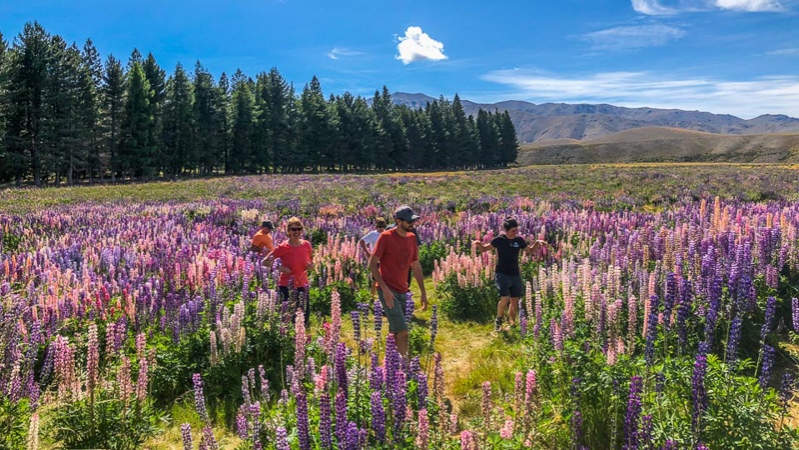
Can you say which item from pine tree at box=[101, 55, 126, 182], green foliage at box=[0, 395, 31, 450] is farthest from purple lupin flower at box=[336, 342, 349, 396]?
pine tree at box=[101, 55, 126, 182]

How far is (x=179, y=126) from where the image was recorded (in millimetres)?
62281

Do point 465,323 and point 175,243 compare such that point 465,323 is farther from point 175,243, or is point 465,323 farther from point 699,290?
point 175,243

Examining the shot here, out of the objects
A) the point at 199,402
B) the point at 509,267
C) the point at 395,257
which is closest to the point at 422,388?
the point at 199,402

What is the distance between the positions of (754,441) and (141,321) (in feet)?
21.9

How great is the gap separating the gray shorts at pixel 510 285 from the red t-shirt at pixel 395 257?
2268 millimetres

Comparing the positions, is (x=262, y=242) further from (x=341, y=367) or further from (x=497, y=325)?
(x=341, y=367)

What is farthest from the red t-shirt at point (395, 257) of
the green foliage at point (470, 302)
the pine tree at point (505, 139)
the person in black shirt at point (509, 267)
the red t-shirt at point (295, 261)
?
the pine tree at point (505, 139)

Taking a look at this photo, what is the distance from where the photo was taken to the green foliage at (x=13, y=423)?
393 cm

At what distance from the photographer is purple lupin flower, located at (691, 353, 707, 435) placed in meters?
3.15

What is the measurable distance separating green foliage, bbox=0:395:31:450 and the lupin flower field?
0.03m

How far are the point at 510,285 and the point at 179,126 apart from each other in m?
64.0

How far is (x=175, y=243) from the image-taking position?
11.1m

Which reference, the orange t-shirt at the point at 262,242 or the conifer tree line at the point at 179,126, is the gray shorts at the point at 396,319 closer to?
the orange t-shirt at the point at 262,242

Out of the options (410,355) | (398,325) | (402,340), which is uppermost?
(398,325)
